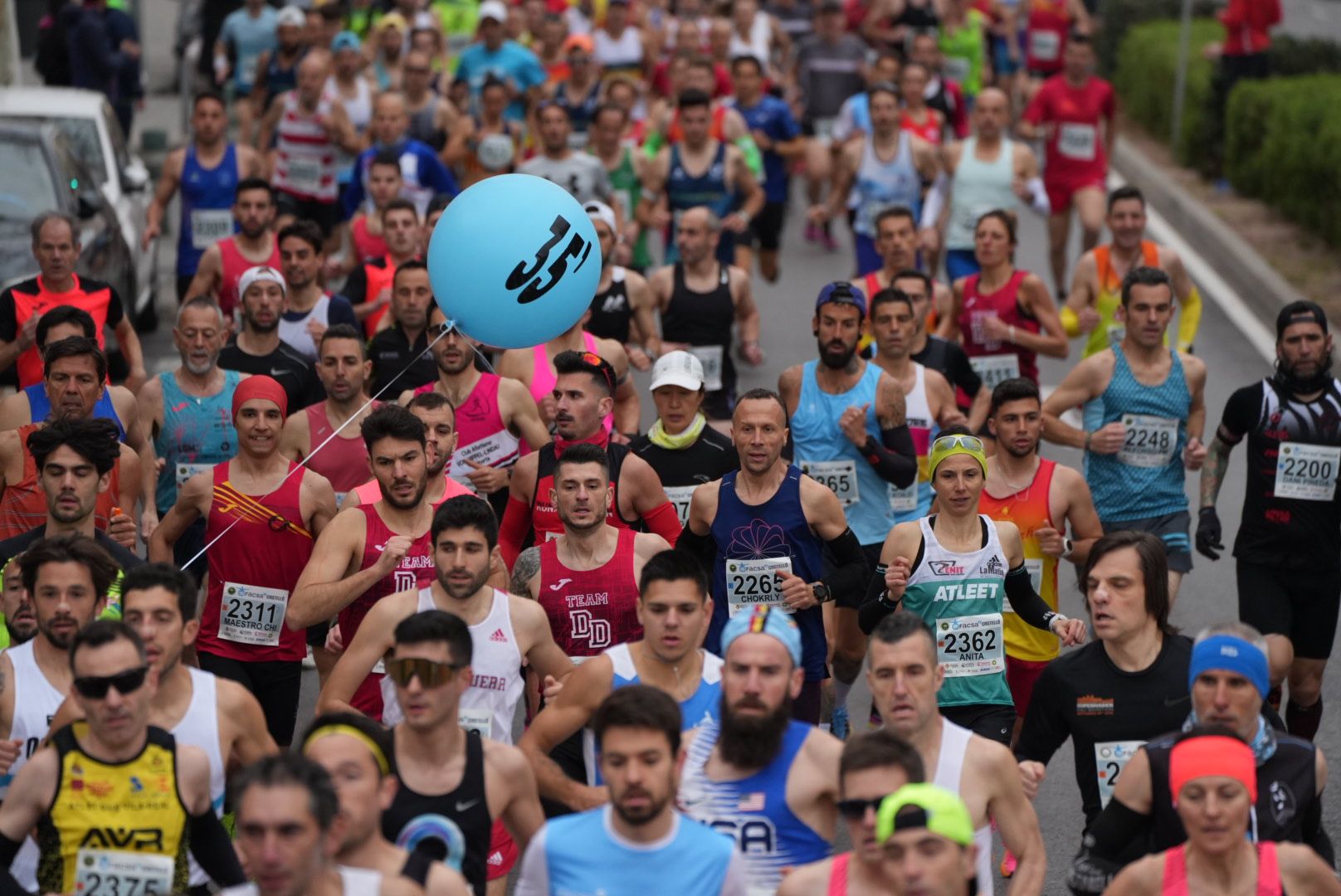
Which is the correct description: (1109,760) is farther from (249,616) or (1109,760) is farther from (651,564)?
(249,616)

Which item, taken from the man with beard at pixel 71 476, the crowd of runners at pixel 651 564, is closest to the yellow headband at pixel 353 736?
the crowd of runners at pixel 651 564

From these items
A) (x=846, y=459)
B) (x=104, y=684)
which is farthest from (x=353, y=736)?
(x=846, y=459)

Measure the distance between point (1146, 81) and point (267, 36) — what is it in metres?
10.5

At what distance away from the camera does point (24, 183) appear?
1387cm

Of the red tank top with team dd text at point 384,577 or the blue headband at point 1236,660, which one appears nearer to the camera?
the blue headband at point 1236,660

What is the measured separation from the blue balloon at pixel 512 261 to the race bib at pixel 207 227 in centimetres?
501

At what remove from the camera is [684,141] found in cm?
1504

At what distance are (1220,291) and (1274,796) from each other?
1246 centimetres

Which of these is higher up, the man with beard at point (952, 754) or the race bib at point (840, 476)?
the man with beard at point (952, 754)

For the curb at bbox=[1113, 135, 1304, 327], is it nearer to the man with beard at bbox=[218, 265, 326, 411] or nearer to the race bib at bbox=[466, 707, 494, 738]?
the man with beard at bbox=[218, 265, 326, 411]

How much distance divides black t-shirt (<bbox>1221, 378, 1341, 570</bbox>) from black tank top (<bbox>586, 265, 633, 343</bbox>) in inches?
146

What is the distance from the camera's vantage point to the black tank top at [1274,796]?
19.3 feet

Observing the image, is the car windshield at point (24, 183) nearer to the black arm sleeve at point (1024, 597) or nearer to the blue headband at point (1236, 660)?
the black arm sleeve at point (1024, 597)

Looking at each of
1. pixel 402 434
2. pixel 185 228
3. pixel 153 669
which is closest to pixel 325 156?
pixel 185 228
